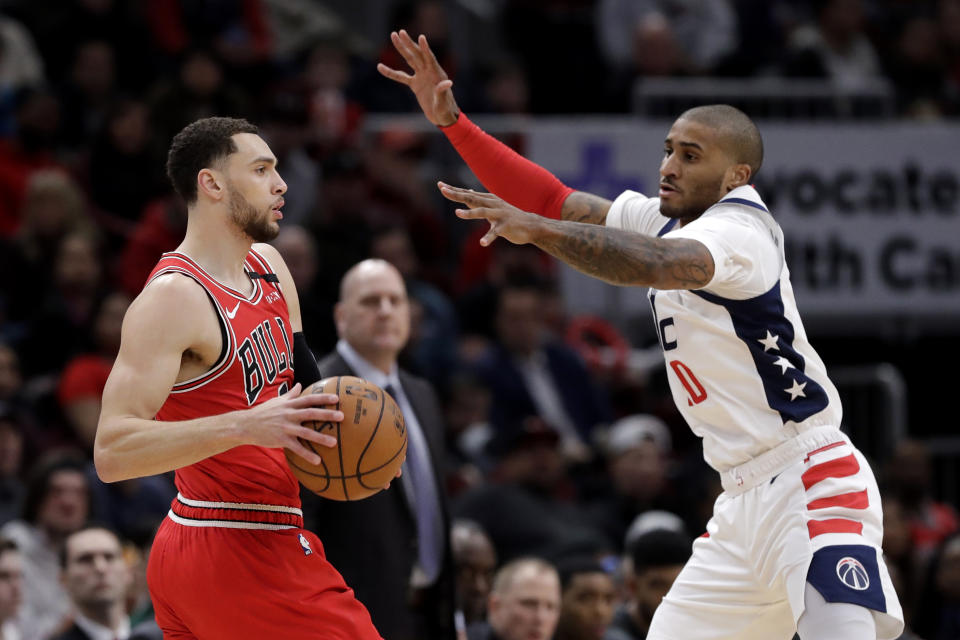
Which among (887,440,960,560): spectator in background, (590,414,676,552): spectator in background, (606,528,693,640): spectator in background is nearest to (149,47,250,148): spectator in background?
(590,414,676,552): spectator in background

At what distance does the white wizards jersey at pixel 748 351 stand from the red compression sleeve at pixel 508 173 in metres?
1.10

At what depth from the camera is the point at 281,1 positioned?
599 inches

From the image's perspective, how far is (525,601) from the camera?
7.09m

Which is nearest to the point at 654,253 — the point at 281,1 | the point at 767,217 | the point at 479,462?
the point at 767,217

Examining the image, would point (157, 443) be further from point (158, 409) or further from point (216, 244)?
point (216, 244)

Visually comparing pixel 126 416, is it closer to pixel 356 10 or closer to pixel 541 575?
pixel 541 575

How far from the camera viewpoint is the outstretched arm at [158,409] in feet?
14.2

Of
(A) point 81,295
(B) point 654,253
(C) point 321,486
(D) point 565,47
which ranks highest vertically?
(D) point 565,47

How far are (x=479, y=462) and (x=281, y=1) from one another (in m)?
7.05


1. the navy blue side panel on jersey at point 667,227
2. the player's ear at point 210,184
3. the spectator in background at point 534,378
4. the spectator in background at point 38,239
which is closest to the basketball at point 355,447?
the player's ear at point 210,184

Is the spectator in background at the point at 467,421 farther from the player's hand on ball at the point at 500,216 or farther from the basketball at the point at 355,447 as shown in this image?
the player's hand on ball at the point at 500,216

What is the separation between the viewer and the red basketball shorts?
464 centimetres

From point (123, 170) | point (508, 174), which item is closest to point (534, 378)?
point (123, 170)

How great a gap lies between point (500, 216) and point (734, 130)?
1.19 metres
